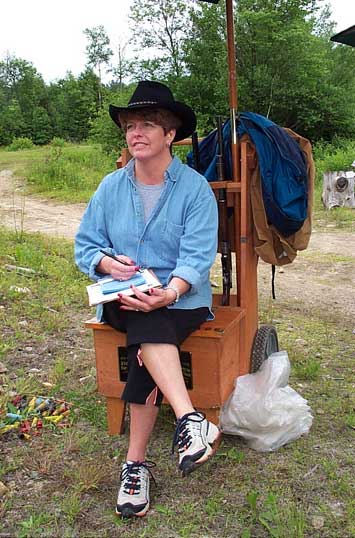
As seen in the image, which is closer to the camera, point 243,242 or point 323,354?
point 243,242

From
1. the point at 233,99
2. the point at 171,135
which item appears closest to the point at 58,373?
the point at 171,135

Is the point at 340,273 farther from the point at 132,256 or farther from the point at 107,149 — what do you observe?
the point at 107,149

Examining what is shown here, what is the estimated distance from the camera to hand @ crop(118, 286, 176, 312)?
7.38 ft

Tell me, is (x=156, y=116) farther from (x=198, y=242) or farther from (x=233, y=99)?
(x=233, y=99)

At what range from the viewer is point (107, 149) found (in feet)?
66.3

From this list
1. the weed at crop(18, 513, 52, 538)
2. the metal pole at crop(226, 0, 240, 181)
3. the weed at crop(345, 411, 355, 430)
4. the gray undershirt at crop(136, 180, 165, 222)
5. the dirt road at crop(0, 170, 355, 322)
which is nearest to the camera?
the weed at crop(18, 513, 52, 538)

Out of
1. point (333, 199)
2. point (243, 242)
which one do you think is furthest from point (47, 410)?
point (333, 199)

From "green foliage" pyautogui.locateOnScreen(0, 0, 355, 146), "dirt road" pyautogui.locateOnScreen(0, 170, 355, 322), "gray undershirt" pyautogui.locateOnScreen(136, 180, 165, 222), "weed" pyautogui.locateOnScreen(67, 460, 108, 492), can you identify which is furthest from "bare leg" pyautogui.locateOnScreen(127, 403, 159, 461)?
"green foliage" pyautogui.locateOnScreen(0, 0, 355, 146)

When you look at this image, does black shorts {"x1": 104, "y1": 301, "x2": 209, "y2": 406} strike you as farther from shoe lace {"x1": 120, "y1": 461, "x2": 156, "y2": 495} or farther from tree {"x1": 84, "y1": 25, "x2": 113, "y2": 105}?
tree {"x1": 84, "y1": 25, "x2": 113, "y2": 105}

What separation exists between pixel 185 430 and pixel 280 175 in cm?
132

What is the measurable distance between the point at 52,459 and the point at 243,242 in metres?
1.31

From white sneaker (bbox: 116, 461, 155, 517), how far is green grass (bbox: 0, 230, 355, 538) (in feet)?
0.13

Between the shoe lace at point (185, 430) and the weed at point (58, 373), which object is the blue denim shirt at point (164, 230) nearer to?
the shoe lace at point (185, 430)

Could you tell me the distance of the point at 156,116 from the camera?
2508 millimetres
